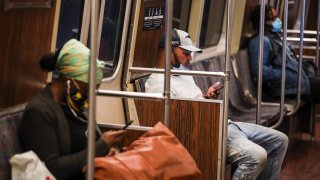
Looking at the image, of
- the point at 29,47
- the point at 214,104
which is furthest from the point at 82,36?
the point at 214,104

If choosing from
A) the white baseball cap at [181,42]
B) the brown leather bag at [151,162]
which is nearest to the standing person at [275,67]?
the white baseball cap at [181,42]

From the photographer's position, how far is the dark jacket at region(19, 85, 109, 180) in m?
2.97

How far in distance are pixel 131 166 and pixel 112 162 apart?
0.28 feet

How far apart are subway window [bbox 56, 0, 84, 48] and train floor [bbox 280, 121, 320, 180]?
2.88m

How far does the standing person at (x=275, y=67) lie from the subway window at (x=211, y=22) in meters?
0.40

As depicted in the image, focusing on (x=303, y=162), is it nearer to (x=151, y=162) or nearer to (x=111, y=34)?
(x=111, y=34)

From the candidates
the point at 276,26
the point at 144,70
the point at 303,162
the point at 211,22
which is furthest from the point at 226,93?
the point at 276,26

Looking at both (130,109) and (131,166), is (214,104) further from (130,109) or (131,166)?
(131,166)

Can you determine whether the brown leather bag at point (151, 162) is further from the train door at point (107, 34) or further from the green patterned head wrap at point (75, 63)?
the train door at point (107, 34)

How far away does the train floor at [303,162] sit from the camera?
6230 mm

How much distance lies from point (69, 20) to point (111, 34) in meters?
0.74

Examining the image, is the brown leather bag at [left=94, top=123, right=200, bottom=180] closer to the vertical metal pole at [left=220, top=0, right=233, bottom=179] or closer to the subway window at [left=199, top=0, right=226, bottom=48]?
the vertical metal pole at [left=220, top=0, right=233, bottom=179]

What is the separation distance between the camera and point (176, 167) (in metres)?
3.06

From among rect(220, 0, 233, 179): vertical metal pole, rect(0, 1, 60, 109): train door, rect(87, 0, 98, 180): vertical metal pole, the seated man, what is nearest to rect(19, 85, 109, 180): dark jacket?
rect(0, 1, 60, 109): train door
